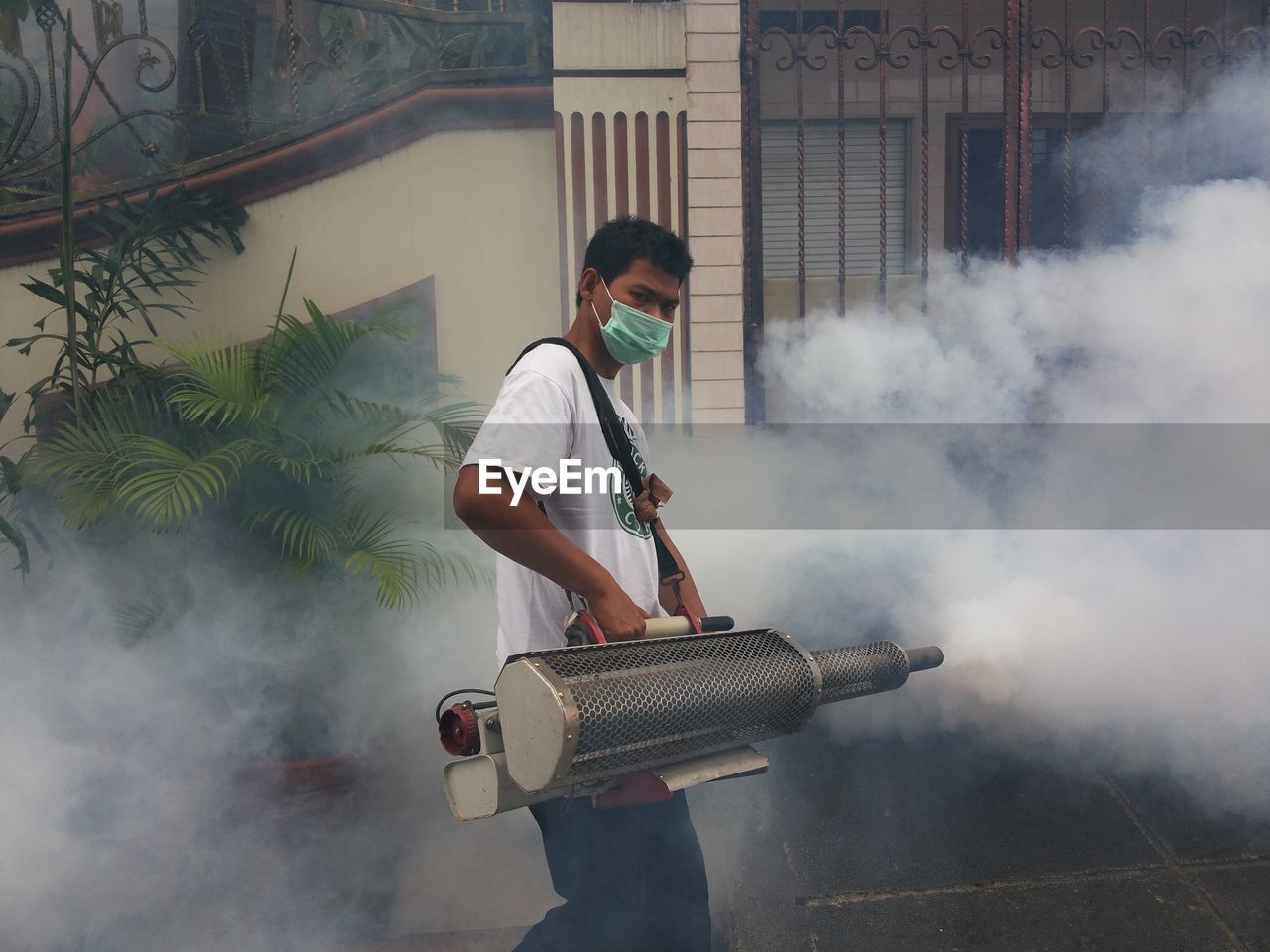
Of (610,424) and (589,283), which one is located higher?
(589,283)

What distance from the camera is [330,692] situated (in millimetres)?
3996

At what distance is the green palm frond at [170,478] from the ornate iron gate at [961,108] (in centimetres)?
243

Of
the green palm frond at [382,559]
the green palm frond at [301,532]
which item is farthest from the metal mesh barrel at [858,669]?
the green palm frond at [301,532]

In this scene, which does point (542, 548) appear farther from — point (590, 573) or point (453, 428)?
point (453, 428)

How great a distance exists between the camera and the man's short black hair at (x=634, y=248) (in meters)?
2.35

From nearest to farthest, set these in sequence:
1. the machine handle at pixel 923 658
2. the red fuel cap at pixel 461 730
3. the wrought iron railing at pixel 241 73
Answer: the red fuel cap at pixel 461 730
the machine handle at pixel 923 658
the wrought iron railing at pixel 241 73

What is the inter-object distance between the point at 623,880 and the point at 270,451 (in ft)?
7.38

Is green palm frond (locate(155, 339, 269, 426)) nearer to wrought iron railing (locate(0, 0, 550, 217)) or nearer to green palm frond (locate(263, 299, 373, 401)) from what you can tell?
green palm frond (locate(263, 299, 373, 401))

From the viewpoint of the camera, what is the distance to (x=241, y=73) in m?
5.23

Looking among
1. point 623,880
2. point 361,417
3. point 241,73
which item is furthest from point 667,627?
point 241,73

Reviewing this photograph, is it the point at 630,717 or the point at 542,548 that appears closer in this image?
the point at 630,717

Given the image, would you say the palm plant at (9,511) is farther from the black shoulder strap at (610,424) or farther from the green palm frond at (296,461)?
the black shoulder strap at (610,424)

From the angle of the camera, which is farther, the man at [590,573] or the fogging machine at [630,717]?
the man at [590,573]

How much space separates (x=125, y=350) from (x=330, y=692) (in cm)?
165
